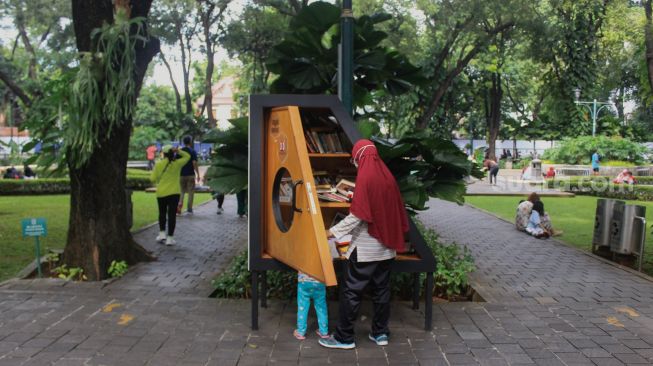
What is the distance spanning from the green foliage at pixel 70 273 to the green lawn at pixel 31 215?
2.67 feet

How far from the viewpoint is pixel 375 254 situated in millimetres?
4695

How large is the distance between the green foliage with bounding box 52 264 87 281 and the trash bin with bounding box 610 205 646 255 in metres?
7.28

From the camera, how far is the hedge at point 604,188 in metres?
21.3

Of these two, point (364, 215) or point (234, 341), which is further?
point (234, 341)

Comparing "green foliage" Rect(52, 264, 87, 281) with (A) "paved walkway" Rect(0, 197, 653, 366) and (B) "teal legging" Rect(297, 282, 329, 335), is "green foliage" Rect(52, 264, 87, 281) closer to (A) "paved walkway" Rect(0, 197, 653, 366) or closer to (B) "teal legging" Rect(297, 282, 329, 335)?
(A) "paved walkway" Rect(0, 197, 653, 366)

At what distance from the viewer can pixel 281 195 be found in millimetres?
5512

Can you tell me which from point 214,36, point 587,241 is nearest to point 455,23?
point 587,241

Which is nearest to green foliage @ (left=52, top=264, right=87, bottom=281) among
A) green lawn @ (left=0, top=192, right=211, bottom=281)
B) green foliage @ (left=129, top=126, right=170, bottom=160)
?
green lawn @ (left=0, top=192, right=211, bottom=281)

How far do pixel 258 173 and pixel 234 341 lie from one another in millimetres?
1453

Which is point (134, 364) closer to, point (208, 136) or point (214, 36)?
point (208, 136)

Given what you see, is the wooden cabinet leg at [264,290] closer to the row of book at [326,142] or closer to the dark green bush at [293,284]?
the dark green bush at [293,284]

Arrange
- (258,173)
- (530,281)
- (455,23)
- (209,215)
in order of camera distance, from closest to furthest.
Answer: (258,173) → (530,281) → (209,215) → (455,23)

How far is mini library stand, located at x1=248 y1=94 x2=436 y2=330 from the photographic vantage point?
4.84 metres

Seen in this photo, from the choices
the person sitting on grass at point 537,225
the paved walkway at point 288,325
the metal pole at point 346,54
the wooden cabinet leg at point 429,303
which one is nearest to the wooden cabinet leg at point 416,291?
the paved walkway at point 288,325
